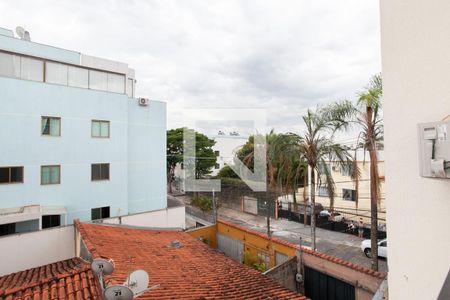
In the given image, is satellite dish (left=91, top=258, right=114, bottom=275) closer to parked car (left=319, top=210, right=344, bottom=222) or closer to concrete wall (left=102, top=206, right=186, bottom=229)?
concrete wall (left=102, top=206, right=186, bottom=229)

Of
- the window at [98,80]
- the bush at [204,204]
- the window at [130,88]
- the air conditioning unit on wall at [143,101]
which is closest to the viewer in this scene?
the window at [98,80]

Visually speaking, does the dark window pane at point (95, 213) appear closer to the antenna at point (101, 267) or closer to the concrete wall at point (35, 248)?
the concrete wall at point (35, 248)

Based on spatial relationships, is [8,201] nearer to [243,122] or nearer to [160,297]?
[160,297]

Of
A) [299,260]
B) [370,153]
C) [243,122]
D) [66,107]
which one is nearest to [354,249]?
[299,260]

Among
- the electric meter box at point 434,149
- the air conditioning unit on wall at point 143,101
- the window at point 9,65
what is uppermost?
the window at point 9,65

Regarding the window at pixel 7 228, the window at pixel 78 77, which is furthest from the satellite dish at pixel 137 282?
the window at pixel 78 77

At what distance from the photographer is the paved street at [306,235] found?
13578mm

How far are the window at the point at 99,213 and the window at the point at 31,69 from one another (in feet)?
22.5

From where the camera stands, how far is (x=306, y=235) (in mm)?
16781

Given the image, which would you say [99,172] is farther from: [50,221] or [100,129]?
[50,221]

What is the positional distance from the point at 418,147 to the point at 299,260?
8.10 metres

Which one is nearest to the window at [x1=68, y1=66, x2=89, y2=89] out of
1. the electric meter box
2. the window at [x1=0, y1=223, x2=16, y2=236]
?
the window at [x1=0, y1=223, x2=16, y2=236]

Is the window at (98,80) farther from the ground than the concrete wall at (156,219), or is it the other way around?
the window at (98,80)

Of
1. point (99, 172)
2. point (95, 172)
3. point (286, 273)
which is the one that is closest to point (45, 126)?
point (95, 172)
